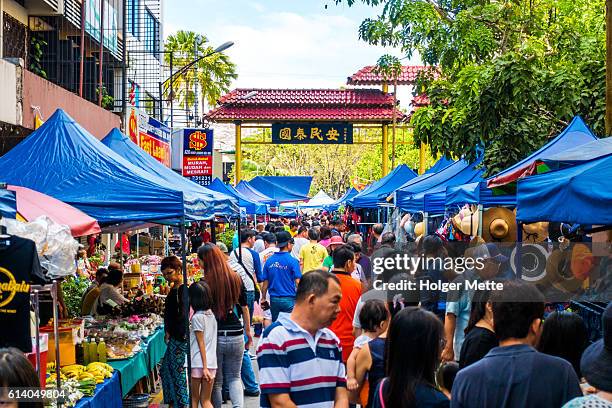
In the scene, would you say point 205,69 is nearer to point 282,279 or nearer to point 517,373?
point 282,279

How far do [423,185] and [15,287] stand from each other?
13288mm

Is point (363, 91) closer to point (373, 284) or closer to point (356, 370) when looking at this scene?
point (373, 284)

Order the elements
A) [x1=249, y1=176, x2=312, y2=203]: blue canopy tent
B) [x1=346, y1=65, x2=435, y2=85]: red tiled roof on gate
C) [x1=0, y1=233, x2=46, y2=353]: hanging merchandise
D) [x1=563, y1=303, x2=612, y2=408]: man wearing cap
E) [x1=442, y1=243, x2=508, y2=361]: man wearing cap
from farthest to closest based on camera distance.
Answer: [x1=249, y1=176, x2=312, y2=203]: blue canopy tent → [x1=346, y1=65, x2=435, y2=85]: red tiled roof on gate → [x1=442, y1=243, x2=508, y2=361]: man wearing cap → [x1=0, y1=233, x2=46, y2=353]: hanging merchandise → [x1=563, y1=303, x2=612, y2=408]: man wearing cap

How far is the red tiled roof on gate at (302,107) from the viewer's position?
33031mm

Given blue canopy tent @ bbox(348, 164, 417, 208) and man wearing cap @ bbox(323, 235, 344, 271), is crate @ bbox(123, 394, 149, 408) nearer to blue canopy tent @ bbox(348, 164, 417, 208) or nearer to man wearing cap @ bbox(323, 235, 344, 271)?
man wearing cap @ bbox(323, 235, 344, 271)

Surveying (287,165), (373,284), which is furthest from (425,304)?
→ (287,165)

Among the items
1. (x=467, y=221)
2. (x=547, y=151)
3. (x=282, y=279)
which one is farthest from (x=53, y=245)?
(x=467, y=221)

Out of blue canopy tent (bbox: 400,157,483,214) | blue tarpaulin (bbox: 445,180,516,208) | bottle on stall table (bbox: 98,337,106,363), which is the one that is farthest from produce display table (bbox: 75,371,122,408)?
blue canopy tent (bbox: 400,157,483,214)

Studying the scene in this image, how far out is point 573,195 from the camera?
656 centimetres

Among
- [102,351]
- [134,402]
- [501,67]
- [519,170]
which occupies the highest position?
[501,67]

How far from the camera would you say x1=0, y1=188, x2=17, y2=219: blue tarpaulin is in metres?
5.96

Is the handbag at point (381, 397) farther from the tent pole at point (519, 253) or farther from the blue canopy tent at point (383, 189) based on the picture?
the blue canopy tent at point (383, 189)

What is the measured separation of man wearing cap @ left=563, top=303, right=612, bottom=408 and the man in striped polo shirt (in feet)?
5.39

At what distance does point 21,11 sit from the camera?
54.9 feet
